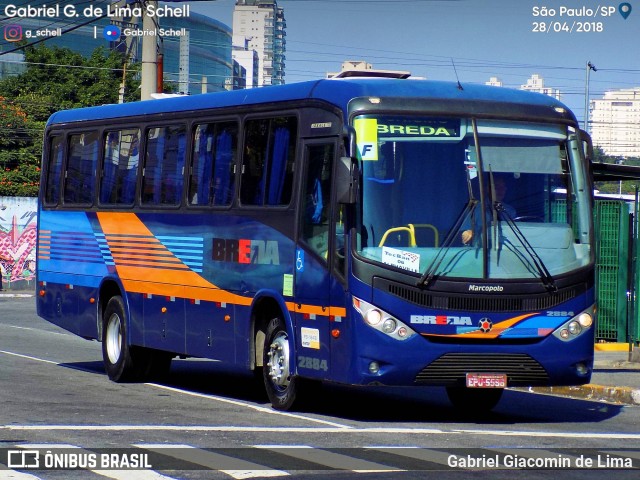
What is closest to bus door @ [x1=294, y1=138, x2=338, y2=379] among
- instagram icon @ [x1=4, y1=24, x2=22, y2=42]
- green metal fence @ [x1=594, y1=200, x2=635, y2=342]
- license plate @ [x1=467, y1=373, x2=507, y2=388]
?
license plate @ [x1=467, y1=373, x2=507, y2=388]

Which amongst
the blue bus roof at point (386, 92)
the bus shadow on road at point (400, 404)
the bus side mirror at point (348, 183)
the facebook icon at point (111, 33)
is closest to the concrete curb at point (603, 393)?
the bus shadow on road at point (400, 404)

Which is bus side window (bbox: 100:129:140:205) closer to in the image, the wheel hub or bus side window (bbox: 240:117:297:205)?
bus side window (bbox: 240:117:297:205)

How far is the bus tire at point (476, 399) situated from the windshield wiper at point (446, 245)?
2.35m

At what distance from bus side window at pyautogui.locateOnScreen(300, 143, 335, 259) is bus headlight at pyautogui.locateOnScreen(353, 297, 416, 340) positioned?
0.80m

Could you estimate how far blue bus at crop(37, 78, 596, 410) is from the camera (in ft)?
40.9

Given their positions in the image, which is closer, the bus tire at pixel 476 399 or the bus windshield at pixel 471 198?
the bus windshield at pixel 471 198

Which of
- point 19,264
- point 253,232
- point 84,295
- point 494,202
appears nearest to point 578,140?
point 494,202

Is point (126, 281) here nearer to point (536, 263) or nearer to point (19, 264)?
point (536, 263)

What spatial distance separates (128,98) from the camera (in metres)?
70.1

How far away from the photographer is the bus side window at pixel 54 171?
19.5m

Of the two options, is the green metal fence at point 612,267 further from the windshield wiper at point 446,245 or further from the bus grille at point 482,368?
the windshield wiper at point 446,245

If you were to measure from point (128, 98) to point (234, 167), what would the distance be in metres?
56.2

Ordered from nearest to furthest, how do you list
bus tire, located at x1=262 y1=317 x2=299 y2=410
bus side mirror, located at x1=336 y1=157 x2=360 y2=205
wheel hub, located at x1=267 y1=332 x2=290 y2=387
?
1. bus side mirror, located at x1=336 y1=157 x2=360 y2=205
2. bus tire, located at x1=262 y1=317 x2=299 y2=410
3. wheel hub, located at x1=267 y1=332 x2=290 y2=387

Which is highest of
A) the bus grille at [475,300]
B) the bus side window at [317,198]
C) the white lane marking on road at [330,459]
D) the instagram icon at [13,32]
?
the instagram icon at [13,32]
